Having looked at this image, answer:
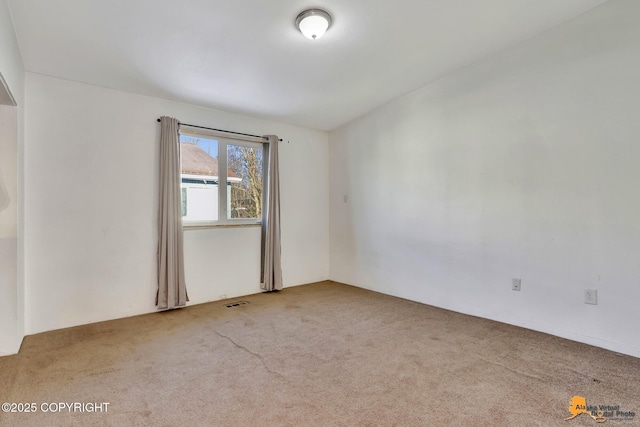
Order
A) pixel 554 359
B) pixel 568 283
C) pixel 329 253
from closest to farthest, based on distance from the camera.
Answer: pixel 554 359
pixel 568 283
pixel 329 253

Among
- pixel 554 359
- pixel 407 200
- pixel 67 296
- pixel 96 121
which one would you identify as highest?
pixel 96 121

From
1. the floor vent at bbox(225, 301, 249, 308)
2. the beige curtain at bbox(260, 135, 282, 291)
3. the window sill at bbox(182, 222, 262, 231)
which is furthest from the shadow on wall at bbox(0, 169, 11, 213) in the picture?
the beige curtain at bbox(260, 135, 282, 291)

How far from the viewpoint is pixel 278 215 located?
4.42 m

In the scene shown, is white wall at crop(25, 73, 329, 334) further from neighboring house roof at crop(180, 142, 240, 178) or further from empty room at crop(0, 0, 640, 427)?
neighboring house roof at crop(180, 142, 240, 178)

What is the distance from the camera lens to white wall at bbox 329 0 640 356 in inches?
97.7

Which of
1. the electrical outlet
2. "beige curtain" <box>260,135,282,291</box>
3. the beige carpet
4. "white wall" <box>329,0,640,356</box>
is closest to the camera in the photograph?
the beige carpet

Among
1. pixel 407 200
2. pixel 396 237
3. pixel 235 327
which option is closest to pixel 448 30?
pixel 407 200

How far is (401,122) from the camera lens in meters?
4.10

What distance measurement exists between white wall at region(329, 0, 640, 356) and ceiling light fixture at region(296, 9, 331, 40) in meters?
1.85

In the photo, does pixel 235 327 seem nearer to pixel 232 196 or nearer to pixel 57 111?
pixel 232 196

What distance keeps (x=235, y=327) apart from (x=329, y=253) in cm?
243

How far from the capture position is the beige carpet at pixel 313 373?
1.71 metres

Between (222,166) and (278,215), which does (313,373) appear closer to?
(278,215)

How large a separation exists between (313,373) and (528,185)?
103 inches
